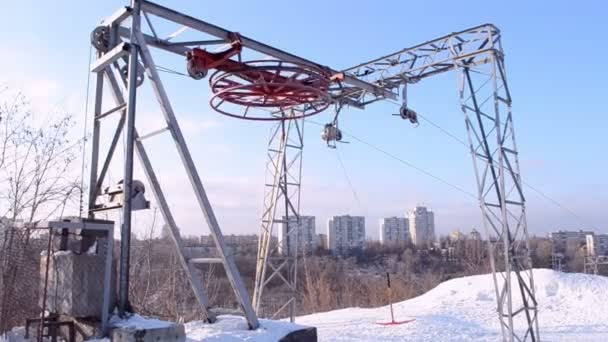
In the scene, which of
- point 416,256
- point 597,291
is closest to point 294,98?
point 597,291

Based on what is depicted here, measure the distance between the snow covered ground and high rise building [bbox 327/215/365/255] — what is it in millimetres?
51970

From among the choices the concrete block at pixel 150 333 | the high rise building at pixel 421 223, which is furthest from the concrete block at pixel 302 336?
the high rise building at pixel 421 223

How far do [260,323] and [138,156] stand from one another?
273 cm

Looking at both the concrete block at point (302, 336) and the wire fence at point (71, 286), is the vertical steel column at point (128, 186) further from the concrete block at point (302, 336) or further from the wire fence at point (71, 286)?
the concrete block at point (302, 336)

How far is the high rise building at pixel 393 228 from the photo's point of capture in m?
87.3

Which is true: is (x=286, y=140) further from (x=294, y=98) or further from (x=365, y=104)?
(x=294, y=98)

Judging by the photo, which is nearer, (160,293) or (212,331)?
(212,331)

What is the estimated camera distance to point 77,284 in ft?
20.7

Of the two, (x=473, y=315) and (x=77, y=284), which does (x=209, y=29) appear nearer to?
(x=77, y=284)

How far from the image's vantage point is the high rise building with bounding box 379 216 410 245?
87312mm

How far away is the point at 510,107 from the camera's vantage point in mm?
11414

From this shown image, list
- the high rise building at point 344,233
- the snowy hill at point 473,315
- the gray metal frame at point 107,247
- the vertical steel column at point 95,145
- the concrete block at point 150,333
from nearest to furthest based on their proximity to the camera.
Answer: the concrete block at point 150,333 < the gray metal frame at point 107,247 < the vertical steel column at point 95,145 < the snowy hill at point 473,315 < the high rise building at point 344,233

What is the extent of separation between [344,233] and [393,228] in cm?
1480

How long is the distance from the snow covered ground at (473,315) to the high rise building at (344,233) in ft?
171
